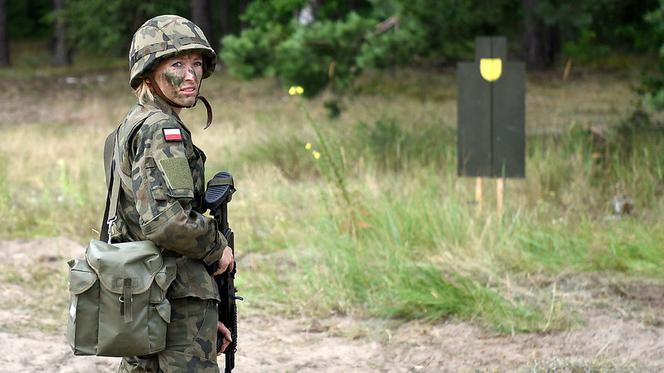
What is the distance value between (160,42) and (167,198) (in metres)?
0.51

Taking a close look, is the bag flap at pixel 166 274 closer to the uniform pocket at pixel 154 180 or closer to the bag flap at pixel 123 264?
the bag flap at pixel 123 264

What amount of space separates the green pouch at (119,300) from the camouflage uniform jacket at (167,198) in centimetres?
8

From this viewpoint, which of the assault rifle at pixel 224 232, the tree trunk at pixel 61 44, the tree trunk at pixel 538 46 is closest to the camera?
the assault rifle at pixel 224 232

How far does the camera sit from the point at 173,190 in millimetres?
3336

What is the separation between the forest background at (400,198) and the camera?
6211 mm

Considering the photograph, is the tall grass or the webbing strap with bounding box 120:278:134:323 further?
the tall grass

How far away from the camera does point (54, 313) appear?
6.34m

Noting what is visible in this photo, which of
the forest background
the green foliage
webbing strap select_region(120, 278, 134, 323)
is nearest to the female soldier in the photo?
webbing strap select_region(120, 278, 134, 323)

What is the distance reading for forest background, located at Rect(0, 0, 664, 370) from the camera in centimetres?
621

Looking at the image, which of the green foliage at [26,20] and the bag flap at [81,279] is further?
the green foliage at [26,20]

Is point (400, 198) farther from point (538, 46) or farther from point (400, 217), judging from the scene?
point (538, 46)

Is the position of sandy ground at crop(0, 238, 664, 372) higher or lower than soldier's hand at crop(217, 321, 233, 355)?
lower

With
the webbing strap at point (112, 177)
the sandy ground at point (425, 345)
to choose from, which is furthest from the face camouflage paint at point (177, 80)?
the sandy ground at point (425, 345)

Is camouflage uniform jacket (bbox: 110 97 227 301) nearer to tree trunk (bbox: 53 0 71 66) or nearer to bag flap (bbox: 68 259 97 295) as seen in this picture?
bag flap (bbox: 68 259 97 295)
